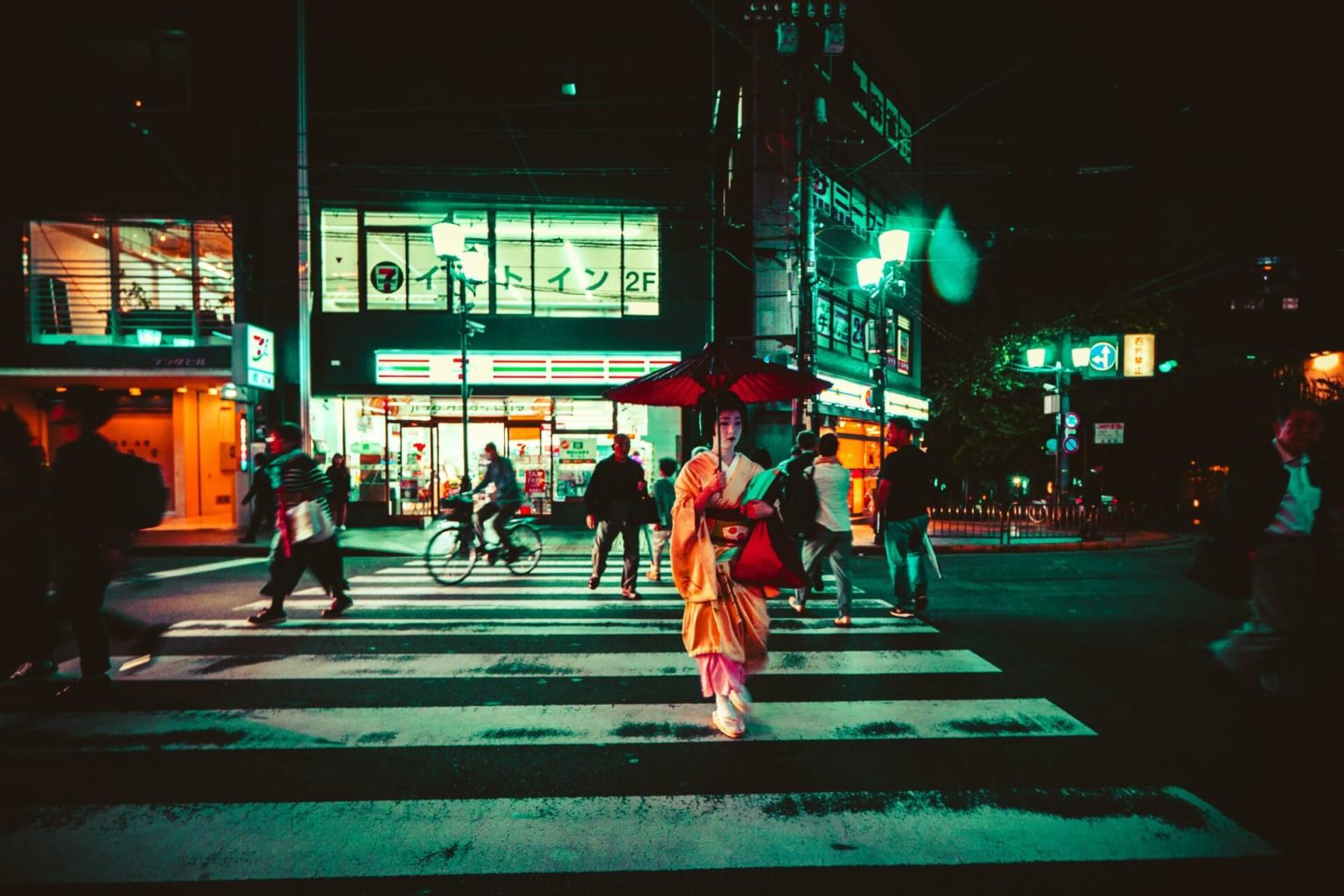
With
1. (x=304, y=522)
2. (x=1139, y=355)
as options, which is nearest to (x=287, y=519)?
(x=304, y=522)

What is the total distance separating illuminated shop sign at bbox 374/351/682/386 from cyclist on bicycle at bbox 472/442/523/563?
27.6 feet

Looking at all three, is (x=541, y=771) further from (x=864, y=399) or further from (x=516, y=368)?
(x=864, y=399)

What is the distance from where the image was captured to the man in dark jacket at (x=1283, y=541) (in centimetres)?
465

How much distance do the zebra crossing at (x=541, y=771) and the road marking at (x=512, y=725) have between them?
0.8 inches

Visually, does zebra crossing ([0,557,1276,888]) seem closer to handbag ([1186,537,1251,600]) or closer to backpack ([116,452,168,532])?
backpack ([116,452,168,532])

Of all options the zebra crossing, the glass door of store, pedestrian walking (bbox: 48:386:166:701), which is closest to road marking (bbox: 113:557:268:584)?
the zebra crossing

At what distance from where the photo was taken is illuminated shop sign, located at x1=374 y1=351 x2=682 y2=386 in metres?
18.0

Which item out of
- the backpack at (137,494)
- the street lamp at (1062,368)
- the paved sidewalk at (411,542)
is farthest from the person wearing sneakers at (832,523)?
the street lamp at (1062,368)

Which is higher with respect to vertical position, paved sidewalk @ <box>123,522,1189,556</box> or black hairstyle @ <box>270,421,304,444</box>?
black hairstyle @ <box>270,421,304,444</box>

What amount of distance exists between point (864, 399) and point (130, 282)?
68.0ft

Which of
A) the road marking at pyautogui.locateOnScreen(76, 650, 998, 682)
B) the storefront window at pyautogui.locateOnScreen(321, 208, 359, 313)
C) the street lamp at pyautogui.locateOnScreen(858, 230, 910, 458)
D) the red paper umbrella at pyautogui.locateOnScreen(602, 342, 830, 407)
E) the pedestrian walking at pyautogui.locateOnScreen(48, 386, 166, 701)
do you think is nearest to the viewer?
the pedestrian walking at pyautogui.locateOnScreen(48, 386, 166, 701)

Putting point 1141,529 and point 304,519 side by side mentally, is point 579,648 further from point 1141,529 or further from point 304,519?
point 1141,529

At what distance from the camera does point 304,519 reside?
7.14 m

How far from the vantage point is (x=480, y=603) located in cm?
834
